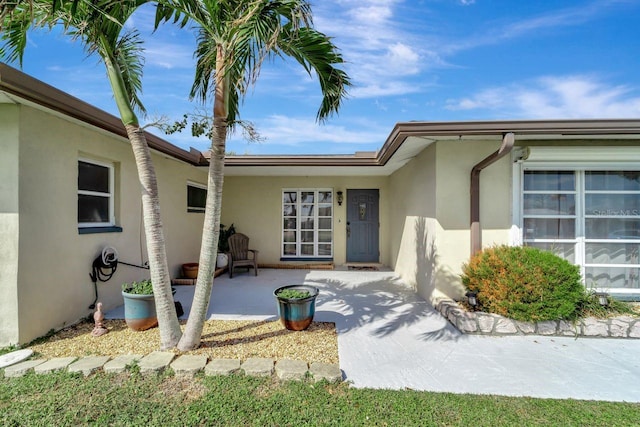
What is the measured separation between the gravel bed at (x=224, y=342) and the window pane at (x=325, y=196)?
510 cm

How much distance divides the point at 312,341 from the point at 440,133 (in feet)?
10.4

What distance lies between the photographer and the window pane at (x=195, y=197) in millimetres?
7254

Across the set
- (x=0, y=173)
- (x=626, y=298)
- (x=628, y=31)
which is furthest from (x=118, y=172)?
(x=628, y=31)

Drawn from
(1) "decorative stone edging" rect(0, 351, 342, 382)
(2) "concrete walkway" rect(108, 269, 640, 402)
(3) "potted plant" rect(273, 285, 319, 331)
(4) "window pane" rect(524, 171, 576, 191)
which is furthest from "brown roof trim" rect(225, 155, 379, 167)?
(1) "decorative stone edging" rect(0, 351, 342, 382)

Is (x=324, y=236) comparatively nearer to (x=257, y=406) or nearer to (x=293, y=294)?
(x=293, y=294)

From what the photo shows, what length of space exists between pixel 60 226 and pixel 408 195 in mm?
5797

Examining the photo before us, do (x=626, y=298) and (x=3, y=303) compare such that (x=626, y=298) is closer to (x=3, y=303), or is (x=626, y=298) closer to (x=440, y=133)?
(x=440, y=133)

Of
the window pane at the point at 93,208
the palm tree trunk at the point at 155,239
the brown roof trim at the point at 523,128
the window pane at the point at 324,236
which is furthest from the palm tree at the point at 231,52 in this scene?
the window pane at the point at 324,236

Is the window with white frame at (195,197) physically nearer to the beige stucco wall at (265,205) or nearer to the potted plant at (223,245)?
the beige stucco wall at (265,205)

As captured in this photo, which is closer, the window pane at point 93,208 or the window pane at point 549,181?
the window pane at point 93,208

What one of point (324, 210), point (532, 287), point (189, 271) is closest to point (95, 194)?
point (189, 271)

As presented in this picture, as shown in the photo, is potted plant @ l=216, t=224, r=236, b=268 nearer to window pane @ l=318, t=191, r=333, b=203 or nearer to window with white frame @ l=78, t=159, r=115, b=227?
window pane @ l=318, t=191, r=333, b=203

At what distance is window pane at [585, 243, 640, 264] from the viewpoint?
459 centimetres

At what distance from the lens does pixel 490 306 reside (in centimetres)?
383
